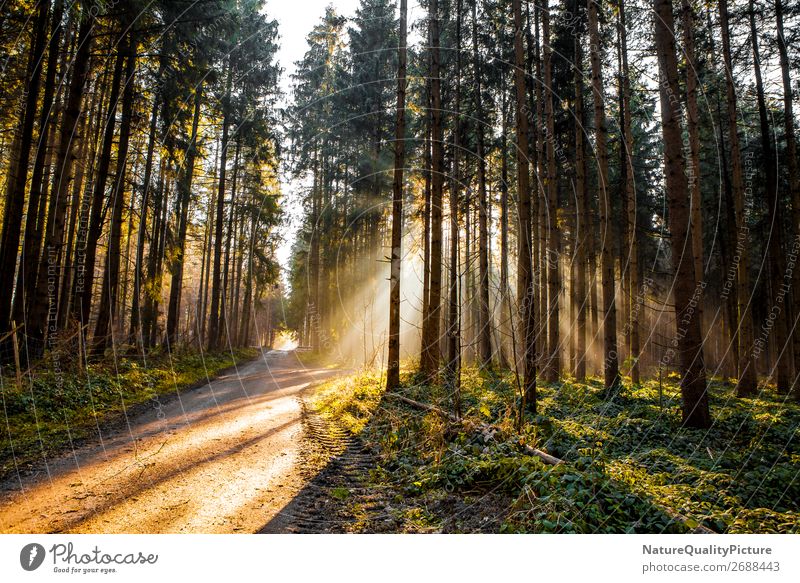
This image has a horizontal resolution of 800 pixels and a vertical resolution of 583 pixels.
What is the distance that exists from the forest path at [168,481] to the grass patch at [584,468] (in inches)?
56.4

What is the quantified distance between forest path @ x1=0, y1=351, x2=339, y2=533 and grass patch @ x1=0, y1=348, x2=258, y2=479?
19.6 inches

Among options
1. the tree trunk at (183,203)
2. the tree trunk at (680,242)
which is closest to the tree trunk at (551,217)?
the tree trunk at (680,242)

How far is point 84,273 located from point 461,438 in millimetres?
12294

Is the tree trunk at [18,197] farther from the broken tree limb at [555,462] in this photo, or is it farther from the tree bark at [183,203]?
the broken tree limb at [555,462]

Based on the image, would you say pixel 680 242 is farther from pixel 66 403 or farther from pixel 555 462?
pixel 66 403

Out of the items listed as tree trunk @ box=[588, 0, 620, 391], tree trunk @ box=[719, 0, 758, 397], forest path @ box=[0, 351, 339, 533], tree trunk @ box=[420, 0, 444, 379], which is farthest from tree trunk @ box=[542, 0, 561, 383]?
forest path @ box=[0, 351, 339, 533]

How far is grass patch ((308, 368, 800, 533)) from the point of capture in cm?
389

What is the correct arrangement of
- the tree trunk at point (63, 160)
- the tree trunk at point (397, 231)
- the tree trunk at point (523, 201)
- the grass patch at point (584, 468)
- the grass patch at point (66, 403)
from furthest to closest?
1. the tree trunk at point (397, 231)
2. the tree trunk at point (63, 160)
3. the tree trunk at point (523, 201)
4. the grass patch at point (66, 403)
5. the grass patch at point (584, 468)

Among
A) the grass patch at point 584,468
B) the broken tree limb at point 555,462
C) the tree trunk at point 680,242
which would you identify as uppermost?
the tree trunk at point 680,242

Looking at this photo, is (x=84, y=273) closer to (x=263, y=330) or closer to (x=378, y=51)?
(x=378, y=51)

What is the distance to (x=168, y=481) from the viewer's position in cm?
488

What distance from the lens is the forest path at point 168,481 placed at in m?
3.79

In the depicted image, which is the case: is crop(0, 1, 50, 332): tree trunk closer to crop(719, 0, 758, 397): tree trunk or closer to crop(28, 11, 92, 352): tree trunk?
crop(28, 11, 92, 352): tree trunk
